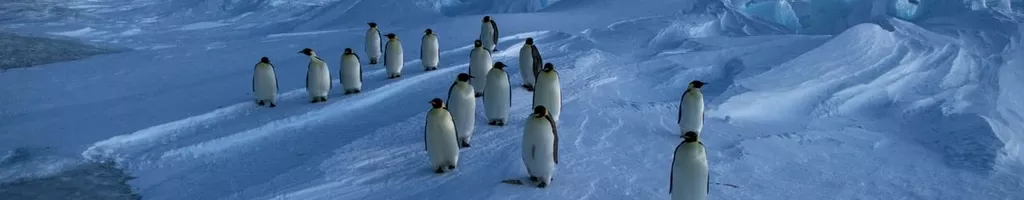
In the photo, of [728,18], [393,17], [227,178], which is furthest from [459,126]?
[393,17]

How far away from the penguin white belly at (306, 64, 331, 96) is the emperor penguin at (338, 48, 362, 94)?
210 millimetres

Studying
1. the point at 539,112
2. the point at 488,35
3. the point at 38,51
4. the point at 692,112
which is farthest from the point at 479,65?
the point at 38,51

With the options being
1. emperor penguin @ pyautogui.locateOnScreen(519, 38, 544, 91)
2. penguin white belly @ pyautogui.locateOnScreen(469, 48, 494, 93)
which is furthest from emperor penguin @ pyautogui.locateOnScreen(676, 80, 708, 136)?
penguin white belly @ pyautogui.locateOnScreen(469, 48, 494, 93)

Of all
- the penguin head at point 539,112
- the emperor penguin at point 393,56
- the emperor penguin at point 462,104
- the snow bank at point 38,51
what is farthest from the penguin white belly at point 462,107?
the snow bank at point 38,51

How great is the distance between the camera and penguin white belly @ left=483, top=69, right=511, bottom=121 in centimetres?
576

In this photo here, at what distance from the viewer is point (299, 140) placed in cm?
608

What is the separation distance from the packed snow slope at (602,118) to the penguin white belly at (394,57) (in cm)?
27

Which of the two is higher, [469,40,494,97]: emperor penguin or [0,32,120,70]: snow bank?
[469,40,494,97]: emperor penguin

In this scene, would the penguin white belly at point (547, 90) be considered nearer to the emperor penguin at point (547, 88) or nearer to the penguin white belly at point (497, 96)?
the emperor penguin at point (547, 88)

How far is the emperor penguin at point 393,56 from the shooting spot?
7829 mm

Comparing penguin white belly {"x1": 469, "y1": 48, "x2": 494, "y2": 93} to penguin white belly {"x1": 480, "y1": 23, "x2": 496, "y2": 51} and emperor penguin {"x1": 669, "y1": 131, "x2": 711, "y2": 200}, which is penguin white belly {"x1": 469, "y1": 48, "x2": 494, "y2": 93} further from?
A: emperor penguin {"x1": 669, "y1": 131, "x2": 711, "y2": 200}

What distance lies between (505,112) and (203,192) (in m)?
2.04

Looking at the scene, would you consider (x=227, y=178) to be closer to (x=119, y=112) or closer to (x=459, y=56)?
(x=119, y=112)

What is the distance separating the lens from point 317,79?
7.00 m
